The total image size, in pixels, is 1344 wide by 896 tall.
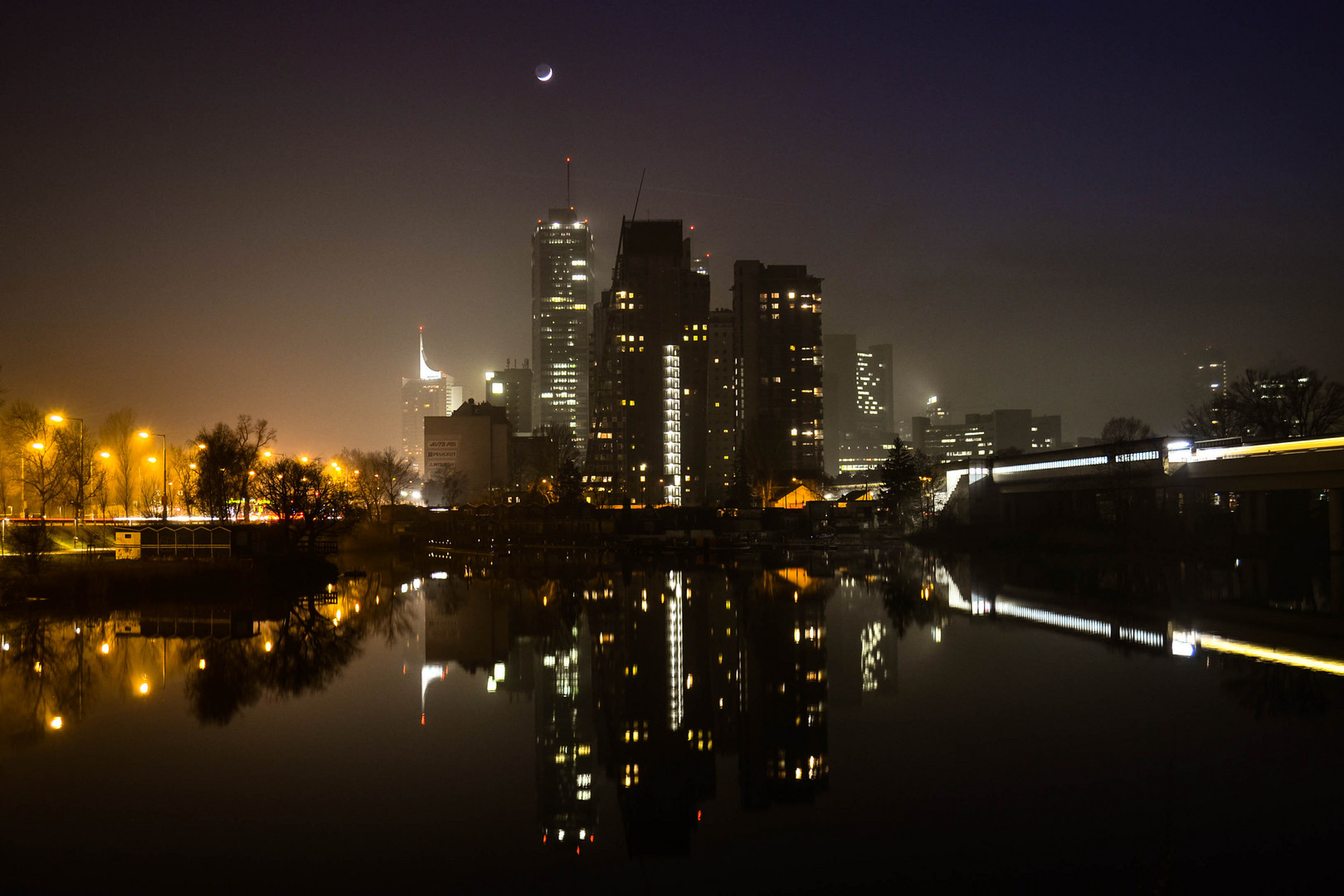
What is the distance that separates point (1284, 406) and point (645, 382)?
102m

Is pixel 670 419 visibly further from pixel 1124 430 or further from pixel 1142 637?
pixel 1142 637

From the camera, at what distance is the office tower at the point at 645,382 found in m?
150

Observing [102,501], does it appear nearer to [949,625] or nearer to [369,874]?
[949,625]

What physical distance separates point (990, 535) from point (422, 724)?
56124 mm

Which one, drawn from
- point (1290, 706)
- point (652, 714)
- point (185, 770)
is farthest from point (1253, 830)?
point (185, 770)

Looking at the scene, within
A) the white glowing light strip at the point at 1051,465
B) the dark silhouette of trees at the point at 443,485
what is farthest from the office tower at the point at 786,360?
the white glowing light strip at the point at 1051,465

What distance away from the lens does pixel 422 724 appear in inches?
533

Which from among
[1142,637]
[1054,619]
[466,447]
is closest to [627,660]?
[1142,637]

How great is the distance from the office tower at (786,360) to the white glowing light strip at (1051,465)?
300ft

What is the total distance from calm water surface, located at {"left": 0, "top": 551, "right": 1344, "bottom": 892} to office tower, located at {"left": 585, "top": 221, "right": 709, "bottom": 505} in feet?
407

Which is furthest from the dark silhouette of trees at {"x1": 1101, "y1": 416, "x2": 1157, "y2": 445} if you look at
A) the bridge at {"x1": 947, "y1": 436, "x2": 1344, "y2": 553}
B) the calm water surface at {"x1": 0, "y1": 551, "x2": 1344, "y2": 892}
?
the calm water surface at {"x1": 0, "y1": 551, "x2": 1344, "y2": 892}

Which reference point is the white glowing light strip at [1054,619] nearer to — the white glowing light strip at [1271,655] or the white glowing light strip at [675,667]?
the white glowing light strip at [1271,655]

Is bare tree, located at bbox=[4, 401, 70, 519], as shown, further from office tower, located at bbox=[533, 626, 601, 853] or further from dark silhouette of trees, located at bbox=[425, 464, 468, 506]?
dark silhouette of trees, located at bbox=[425, 464, 468, 506]

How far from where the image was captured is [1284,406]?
63.8 metres
